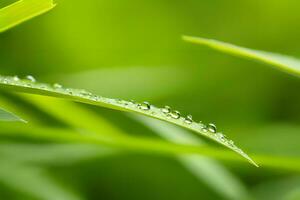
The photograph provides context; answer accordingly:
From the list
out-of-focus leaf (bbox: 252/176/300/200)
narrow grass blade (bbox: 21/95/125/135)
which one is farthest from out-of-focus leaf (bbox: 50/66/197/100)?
out-of-focus leaf (bbox: 252/176/300/200)

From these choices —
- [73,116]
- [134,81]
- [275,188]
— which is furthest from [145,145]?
[134,81]

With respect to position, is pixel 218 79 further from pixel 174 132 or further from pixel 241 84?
pixel 174 132

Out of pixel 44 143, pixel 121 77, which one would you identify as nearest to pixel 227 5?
pixel 121 77

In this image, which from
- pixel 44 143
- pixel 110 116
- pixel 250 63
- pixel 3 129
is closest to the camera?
pixel 3 129

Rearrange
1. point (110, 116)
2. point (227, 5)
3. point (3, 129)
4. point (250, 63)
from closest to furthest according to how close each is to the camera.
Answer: point (3, 129)
point (110, 116)
point (250, 63)
point (227, 5)

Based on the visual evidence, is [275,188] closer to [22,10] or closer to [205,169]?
[205,169]

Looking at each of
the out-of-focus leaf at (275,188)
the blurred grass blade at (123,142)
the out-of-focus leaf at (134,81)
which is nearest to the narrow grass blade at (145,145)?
the blurred grass blade at (123,142)

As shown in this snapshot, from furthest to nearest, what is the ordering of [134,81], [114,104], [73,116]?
[134,81] → [73,116] → [114,104]

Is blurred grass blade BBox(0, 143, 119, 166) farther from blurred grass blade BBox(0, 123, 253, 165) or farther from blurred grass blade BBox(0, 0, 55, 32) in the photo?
blurred grass blade BBox(0, 0, 55, 32)
